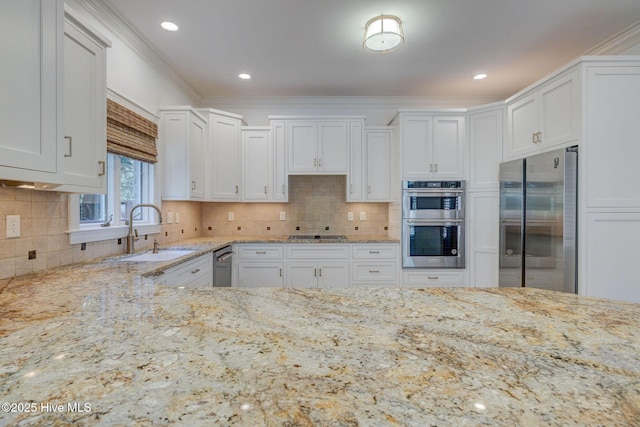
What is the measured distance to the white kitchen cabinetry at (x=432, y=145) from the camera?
3.21 metres

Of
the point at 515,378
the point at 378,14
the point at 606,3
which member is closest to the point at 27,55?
the point at 515,378

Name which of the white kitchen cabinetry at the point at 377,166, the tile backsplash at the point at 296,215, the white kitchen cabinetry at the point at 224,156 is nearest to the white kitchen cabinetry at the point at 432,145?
the white kitchen cabinetry at the point at 377,166

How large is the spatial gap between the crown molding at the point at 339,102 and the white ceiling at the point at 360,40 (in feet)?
0.87

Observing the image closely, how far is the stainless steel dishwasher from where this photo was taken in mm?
2805

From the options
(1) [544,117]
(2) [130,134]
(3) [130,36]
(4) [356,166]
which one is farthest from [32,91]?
(1) [544,117]

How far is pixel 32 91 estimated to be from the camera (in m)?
1.11

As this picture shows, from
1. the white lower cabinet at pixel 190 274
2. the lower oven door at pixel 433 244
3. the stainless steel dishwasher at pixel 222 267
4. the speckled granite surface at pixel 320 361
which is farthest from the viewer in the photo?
the lower oven door at pixel 433 244

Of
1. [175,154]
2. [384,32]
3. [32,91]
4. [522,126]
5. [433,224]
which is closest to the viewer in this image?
Answer: [32,91]

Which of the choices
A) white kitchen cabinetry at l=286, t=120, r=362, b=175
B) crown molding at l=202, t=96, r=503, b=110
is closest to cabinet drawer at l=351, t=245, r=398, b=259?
white kitchen cabinetry at l=286, t=120, r=362, b=175

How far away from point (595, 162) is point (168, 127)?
3.55 m

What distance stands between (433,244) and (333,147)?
1.63 meters

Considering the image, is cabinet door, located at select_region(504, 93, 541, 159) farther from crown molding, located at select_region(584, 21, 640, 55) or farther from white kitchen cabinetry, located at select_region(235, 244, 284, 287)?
white kitchen cabinetry, located at select_region(235, 244, 284, 287)

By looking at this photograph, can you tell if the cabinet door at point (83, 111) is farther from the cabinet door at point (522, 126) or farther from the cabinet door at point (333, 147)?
the cabinet door at point (522, 126)

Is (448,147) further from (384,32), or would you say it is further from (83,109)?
(83,109)
